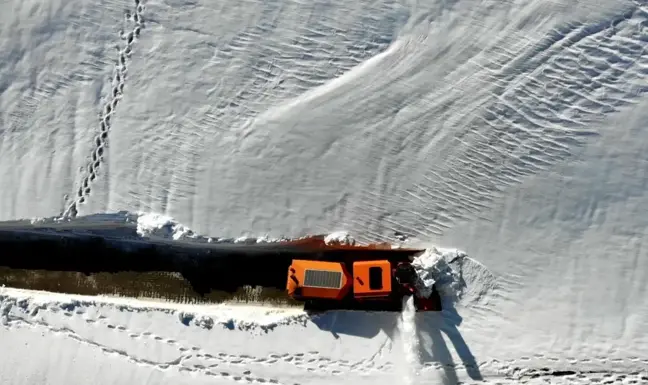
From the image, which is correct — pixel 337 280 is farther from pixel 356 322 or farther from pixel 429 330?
pixel 429 330

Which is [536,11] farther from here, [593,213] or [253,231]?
[253,231]

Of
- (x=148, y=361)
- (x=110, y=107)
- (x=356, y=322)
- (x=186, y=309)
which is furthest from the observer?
(x=110, y=107)

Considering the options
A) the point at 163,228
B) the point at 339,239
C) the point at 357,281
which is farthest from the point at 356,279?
the point at 163,228

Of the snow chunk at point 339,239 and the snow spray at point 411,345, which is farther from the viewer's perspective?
the snow chunk at point 339,239

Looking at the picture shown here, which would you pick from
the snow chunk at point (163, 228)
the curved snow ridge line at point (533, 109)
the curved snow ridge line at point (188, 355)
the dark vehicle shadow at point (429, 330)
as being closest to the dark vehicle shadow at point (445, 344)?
the dark vehicle shadow at point (429, 330)

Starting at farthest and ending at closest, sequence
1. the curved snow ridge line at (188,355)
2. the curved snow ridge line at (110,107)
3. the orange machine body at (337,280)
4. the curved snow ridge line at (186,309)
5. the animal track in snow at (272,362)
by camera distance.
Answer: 1. the curved snow ridge line at (110,107)
2. the curved snow ridge line at (186,309)
3. the curved snow ridge line at (188,355)
4. the animal track in snow at (272,362)
5. the orange machine body at (337,280)

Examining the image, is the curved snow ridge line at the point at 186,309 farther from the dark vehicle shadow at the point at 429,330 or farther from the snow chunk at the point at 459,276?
the snow chunk at the point at 459,276
